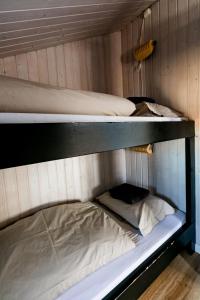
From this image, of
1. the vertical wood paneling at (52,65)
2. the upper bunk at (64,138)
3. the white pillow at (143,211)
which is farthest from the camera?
the vertical wood paneling at (52,65)

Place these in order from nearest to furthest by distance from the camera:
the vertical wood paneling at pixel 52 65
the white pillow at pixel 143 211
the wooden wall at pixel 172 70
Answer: the white pillow at pixel 143 211
the wooden wall at pixel 172 70
the vertical wood paneling at pixel 52 65

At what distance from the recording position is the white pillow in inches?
50.9

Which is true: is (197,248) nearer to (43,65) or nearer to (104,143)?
(104,143)

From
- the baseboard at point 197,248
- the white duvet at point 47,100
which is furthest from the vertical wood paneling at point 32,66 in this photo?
the baseboard at point 197,248

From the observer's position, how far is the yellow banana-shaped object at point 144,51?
62.2 inches

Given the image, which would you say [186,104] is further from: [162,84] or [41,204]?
[41,204]

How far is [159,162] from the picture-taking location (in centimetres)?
176

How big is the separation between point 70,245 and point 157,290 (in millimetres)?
728

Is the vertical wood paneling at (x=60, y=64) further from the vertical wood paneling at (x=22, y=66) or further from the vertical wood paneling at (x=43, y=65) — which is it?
the vertical wood paneling at (x=22, y=66)

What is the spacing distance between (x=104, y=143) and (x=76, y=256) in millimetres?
633

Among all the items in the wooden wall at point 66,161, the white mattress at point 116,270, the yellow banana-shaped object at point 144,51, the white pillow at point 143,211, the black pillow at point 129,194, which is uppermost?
the yellow banana-shaped object at point 144,51

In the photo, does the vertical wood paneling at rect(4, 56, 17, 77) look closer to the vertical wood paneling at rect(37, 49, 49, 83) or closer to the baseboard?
the vertical wood paneling at rect(37, 49, 49, 83)

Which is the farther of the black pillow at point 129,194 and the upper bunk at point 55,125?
the black pillow at point 129,194

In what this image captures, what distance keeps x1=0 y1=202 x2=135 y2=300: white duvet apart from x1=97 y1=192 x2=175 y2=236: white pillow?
177 millimetres
